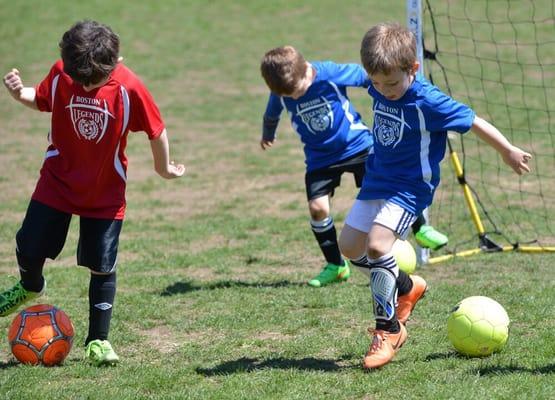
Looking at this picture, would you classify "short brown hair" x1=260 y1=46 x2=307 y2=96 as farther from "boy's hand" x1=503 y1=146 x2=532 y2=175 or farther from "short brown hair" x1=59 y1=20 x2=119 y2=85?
"boy's hand" x1=503 y1=146 x2=532 y2=175

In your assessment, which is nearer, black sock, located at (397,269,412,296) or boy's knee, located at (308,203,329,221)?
black sock, located at (397,269,412,296)

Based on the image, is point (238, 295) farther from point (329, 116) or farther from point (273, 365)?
point (273, 365)

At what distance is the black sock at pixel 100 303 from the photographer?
473 centimetres

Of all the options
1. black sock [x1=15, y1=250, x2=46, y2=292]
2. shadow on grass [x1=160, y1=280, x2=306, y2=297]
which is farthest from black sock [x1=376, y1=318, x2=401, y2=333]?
shadow on grass [x1=160, y1=280, x2=306, y2=297]

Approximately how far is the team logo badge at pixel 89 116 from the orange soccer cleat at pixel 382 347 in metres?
1.67

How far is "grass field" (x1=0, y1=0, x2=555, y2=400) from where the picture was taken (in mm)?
4301

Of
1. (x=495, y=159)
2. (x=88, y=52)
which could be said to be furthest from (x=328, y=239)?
(x=495, y=159)

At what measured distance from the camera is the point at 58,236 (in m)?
4.71

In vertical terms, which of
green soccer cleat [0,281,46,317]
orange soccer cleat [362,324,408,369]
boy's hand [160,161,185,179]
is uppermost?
boy's hand [160,161,185,179]

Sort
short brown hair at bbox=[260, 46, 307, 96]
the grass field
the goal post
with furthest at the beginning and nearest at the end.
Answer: the goal post → short brown hair at bbox=[260, 46, 307, 96] → the grass field

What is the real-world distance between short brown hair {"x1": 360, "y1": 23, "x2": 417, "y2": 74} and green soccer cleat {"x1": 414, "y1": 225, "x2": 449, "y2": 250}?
7.44ft

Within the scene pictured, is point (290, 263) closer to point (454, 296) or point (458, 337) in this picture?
point (454, 296)

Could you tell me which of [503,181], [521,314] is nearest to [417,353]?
Answer: [521,314]

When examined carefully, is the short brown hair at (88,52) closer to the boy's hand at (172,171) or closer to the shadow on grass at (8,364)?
the boy's hand at (172,171)
